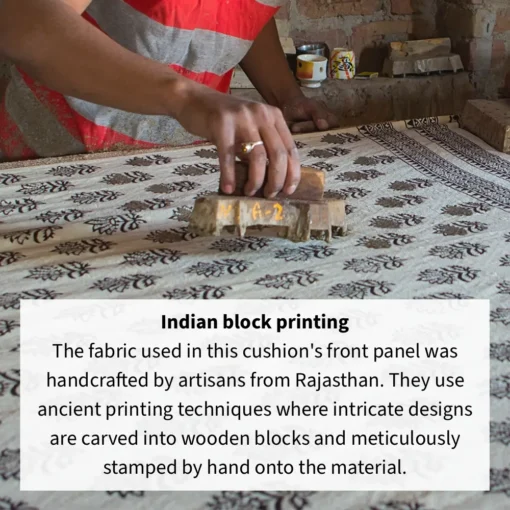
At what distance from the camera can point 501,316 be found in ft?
2.90

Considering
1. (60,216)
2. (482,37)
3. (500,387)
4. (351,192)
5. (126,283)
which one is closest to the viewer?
(500,387)

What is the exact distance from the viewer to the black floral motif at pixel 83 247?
1.07 meters

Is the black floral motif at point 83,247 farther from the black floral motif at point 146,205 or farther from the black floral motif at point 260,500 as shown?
the black floral motif at point 260,500

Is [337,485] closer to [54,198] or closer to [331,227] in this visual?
[331,227]

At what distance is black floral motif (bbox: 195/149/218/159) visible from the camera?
1.45 metres

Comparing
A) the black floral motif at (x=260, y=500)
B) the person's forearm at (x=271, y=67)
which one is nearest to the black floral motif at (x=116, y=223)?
the black floral motif at (x=260, y=500)

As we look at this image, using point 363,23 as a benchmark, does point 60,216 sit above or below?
below

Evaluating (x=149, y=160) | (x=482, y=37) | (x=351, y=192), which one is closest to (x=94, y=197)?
(x=149, y=160)

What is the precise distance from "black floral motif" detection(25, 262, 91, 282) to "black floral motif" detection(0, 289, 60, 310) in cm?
3

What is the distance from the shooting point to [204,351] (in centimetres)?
81

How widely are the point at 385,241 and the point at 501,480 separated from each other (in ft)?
1.66

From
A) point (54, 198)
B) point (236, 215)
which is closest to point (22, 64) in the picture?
point (54, 198)

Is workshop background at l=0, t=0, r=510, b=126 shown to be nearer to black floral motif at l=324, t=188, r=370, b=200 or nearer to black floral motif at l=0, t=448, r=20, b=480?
black floral motif at l=324, t=188, r=370, b=200

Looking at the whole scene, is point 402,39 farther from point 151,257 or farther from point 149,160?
point 151,257
